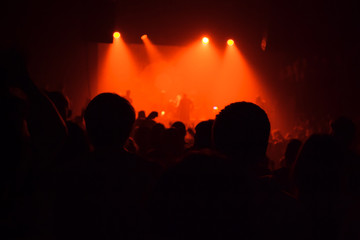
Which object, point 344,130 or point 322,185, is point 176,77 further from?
point 322,185

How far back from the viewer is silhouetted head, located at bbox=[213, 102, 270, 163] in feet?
4.49

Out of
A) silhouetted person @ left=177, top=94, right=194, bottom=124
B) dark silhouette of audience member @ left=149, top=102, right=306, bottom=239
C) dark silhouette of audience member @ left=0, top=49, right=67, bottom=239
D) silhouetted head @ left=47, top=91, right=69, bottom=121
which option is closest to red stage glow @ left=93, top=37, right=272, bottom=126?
silhouetted person @ left=177, top=94, right=194, bottom=124

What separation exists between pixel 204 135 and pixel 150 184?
1134 mm

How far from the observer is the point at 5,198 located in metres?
1.41

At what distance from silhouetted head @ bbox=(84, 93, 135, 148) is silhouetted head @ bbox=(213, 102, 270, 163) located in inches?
19.0

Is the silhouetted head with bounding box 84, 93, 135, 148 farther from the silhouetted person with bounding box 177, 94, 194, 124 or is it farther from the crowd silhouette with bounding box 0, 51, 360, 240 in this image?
the silhouetted person with bounding box 177, 94, 194, 124

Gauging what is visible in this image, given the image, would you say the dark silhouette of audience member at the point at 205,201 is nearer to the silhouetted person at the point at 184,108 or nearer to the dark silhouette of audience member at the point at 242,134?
the dark silhouette of audience member at the point at 242,134

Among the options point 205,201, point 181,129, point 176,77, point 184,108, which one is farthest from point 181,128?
point 176,77

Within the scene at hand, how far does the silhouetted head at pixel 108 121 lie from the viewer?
1562mm

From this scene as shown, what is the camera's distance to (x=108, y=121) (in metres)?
1.58

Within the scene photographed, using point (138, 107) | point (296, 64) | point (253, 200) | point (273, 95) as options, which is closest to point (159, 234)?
point (253, 200)

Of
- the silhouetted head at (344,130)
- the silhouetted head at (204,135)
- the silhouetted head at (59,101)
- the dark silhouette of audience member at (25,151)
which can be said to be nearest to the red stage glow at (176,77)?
the silhouetted head at (344,130)

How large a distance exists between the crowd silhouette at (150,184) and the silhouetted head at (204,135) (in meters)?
0.91

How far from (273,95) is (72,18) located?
8.99m
